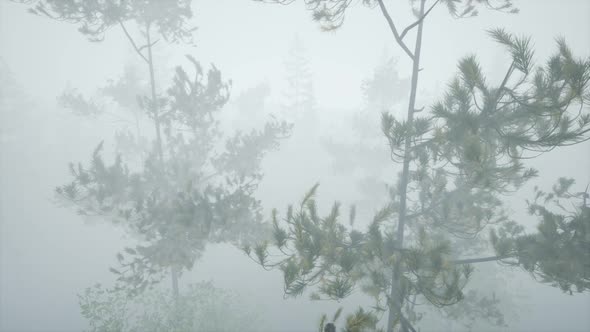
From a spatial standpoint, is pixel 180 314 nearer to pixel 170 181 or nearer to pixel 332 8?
pixel 170 181

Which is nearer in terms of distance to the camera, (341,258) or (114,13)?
(341,258)

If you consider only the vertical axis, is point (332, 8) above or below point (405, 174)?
above

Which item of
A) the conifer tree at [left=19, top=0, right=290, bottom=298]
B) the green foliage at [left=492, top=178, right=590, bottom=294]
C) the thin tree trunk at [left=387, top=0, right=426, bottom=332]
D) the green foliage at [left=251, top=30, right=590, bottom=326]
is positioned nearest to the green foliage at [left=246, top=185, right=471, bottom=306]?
the green foliage at [left=251, top=30, right=590, bottom=326]

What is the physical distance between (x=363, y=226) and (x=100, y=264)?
24.8 metres

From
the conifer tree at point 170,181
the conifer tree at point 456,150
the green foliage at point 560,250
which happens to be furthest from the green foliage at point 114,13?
the green foliage at point 560,250

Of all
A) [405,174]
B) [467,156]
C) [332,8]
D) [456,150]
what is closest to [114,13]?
[332,8]

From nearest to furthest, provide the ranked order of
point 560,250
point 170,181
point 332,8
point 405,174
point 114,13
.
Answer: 1. point 560,250
2. point 332,8
3. point 405,174
4. point 114,13
5. point 170,181

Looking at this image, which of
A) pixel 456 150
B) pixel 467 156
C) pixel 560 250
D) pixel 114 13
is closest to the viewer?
pixel 467 156

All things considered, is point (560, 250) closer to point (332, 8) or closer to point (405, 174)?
point (405, 174)

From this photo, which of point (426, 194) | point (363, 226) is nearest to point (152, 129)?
point (363, 226)

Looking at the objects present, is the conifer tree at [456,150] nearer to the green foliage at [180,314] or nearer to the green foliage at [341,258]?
the green foliage at [341,258]

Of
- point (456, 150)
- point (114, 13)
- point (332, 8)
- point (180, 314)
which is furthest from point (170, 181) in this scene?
point (456, 150)

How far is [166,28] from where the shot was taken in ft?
37.6

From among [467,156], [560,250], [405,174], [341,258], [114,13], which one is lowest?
[341,258]
